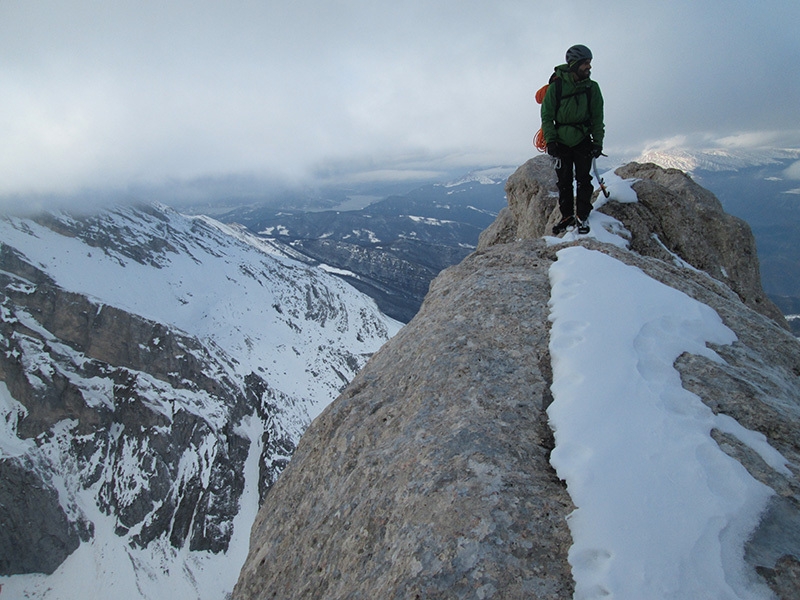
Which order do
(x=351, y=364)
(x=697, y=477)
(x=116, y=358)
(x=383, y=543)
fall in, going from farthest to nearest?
(x=351, y=364), (x=116, y=358), (x=383, y=543), (x=697, y=477)

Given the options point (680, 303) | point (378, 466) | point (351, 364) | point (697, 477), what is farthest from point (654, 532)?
point (351, 364)

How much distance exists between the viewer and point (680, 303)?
728cm

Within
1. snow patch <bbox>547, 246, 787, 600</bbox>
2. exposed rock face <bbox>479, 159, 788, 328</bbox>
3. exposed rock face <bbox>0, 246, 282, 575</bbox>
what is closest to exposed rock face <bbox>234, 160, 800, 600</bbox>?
snow patch <bbox>547, 246, 787, 600</bbox>

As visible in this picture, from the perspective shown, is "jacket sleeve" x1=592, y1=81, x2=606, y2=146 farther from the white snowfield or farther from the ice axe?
the white snowfield

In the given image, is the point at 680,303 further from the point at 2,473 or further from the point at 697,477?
the point at 2,473

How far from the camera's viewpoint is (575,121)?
35.0 ft

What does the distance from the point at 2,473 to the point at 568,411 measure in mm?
148124

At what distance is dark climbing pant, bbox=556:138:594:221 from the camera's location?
11.3 metres

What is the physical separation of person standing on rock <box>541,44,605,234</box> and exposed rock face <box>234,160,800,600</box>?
273cm

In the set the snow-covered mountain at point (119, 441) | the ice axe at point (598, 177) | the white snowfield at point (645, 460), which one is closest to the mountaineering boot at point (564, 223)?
the ice axe at point (598, 177)

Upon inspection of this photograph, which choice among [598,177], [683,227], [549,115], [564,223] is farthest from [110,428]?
[683,227]

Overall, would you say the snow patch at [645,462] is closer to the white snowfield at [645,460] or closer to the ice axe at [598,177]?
the white snowfield at [645,460]

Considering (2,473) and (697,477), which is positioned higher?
(697,477)

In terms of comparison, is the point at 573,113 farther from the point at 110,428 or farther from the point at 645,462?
the point at 110,428
